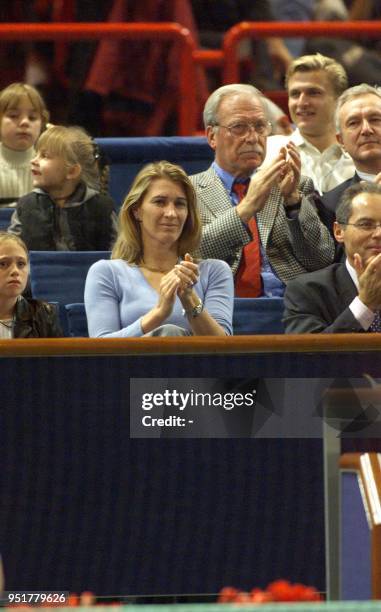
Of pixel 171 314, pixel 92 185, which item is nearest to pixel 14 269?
pixel 171 314

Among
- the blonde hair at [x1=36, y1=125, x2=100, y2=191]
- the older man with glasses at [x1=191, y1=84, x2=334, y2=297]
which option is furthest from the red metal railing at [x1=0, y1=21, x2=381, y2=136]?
the older man with glasses at [x1=191, y1=84, x2=334, y2=297]

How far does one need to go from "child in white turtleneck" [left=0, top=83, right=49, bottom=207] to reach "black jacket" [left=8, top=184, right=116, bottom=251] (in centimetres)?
52

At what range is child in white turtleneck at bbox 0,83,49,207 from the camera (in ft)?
21.1

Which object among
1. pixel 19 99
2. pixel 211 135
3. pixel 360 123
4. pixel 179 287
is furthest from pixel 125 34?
pixel 179 287

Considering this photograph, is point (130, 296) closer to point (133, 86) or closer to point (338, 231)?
point (338, 231)

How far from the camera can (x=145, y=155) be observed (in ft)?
21.8

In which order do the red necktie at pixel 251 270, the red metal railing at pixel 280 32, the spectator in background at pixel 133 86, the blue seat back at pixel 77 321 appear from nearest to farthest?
the blue seat back at pixel 77 321, the red necktie at pixel 251 270, the red metal railing at pixel 280 32, the spectator in background at pixel 133 86

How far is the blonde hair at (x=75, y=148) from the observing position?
5895mm

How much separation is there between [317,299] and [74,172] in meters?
1.35

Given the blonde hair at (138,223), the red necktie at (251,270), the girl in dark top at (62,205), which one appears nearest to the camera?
the blonde hair at (138,223)

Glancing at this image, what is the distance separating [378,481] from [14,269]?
186 centimetres

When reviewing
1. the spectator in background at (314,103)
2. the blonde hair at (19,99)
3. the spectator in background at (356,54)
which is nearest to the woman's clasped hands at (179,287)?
the spectator in background at (314,103)

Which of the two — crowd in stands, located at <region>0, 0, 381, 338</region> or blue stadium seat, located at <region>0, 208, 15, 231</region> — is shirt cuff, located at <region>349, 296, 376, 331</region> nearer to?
crowd in stands, located at <region>0, 0, 381, 338</region>

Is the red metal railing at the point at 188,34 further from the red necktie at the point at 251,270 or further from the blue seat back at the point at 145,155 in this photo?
the red necktie at the point at 251,270
